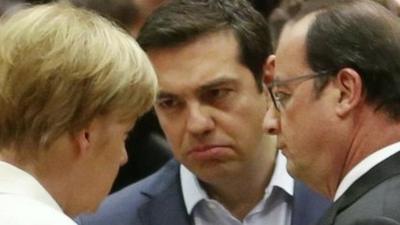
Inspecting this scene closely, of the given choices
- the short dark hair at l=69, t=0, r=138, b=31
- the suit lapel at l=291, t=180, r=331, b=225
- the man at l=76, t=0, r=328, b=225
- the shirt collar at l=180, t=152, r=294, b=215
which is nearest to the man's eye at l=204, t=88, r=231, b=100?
the man at l=76, t=0, r=328, b=225

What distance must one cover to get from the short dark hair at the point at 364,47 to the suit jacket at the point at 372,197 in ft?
0.43

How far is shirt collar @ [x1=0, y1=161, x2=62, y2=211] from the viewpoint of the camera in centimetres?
223

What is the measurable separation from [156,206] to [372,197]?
3.33 feet

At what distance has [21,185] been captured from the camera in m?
2.24

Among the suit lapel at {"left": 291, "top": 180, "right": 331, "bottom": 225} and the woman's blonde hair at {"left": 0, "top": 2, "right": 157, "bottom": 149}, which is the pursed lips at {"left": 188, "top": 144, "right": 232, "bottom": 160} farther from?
the woman's blonde hair at {"left": 0, "top": 2, "right": 157, "bottom": 149}

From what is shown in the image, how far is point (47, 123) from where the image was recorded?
2314mm

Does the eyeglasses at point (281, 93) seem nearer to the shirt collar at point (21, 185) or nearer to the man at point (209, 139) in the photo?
the man at point (209, 139)

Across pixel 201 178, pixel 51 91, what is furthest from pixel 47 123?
pixel 201 178

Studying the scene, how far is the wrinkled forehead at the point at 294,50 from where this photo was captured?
2.76m

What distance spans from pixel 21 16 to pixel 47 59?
148 mm

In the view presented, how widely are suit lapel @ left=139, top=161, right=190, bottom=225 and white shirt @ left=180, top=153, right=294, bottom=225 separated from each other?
25mm

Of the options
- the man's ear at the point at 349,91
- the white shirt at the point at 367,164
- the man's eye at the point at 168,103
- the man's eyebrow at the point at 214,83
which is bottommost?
the man's eye at the point at 168,103

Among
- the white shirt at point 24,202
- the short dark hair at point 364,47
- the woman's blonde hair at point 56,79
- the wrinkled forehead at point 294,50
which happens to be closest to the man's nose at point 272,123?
the wrinkled forehead at point 294,50

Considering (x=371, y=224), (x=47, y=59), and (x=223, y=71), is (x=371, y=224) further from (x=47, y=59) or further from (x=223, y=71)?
(x=223, y=71)
